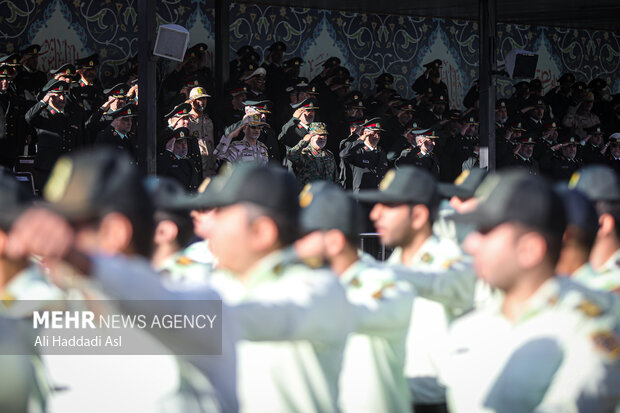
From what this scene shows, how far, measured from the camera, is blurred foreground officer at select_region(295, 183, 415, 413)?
10.8 feet

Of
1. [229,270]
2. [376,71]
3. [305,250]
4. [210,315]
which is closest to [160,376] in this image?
[210,315]

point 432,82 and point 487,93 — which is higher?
point 432,82

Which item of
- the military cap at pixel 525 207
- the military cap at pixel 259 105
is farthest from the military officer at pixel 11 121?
the military cap at pixel 525 207

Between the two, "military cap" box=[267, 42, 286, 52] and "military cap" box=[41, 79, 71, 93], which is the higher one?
"military cap" box=[267, 42, 286, 52]

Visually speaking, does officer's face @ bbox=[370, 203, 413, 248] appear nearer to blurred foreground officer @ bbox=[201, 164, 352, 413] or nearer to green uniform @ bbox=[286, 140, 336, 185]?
blurred foreground officer @ bbox=[201, 164, 352, 413]

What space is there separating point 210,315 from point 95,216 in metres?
0.37

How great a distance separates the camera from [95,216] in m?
2.18

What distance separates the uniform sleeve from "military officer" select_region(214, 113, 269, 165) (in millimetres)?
8036

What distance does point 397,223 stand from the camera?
3986mm

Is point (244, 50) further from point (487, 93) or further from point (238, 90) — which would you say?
point (487, 93)

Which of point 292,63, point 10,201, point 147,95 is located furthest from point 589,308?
point 292,63

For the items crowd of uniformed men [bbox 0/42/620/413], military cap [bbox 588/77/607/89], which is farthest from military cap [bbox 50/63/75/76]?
military cap [bbox 588/77/607/89]

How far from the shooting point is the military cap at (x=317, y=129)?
11.4m

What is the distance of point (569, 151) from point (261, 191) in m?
11.9
